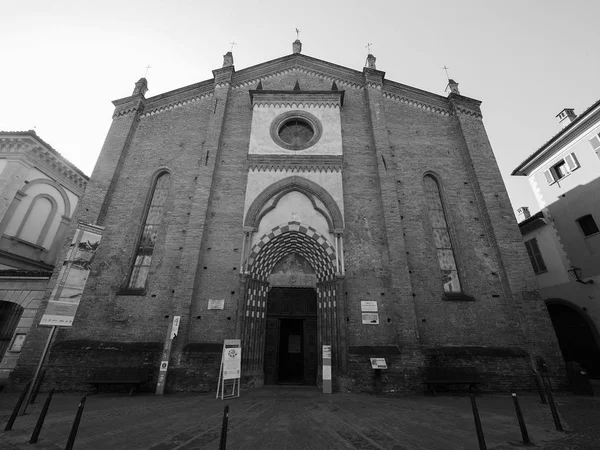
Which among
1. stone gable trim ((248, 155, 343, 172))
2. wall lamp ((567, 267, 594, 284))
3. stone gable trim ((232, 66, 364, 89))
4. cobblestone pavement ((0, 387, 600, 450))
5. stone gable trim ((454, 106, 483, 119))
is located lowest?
cobblestone pavement ((0, 387, 600, 450))

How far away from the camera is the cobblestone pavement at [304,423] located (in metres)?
4.46

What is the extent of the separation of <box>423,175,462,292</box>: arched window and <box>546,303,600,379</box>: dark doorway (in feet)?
24.7

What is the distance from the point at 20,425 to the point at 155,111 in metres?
13.0

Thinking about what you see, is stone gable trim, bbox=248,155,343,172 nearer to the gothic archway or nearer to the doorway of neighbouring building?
the gothic archway

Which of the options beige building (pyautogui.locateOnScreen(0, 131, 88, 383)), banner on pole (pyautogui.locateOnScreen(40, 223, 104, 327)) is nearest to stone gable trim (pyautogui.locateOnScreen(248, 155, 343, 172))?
banner on pole (pyautogui.locateOnScreen(40, 223, 104, 327))

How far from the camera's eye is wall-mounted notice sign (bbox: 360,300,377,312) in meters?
9.73

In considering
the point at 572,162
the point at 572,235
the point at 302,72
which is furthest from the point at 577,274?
the point at 302,72

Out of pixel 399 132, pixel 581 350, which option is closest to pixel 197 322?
pixel 399 132

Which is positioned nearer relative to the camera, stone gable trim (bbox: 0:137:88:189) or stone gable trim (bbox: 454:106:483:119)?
stone gable trim (bbox: 0:137:88:189)

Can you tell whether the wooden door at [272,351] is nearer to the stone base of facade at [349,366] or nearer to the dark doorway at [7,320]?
the stone base of facade at [349,366]

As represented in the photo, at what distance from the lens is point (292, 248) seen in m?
11.6

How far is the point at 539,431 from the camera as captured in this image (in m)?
5.10

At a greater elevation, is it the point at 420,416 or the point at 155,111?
the point at 155,111

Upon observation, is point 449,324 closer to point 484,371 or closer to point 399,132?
point 484,371
